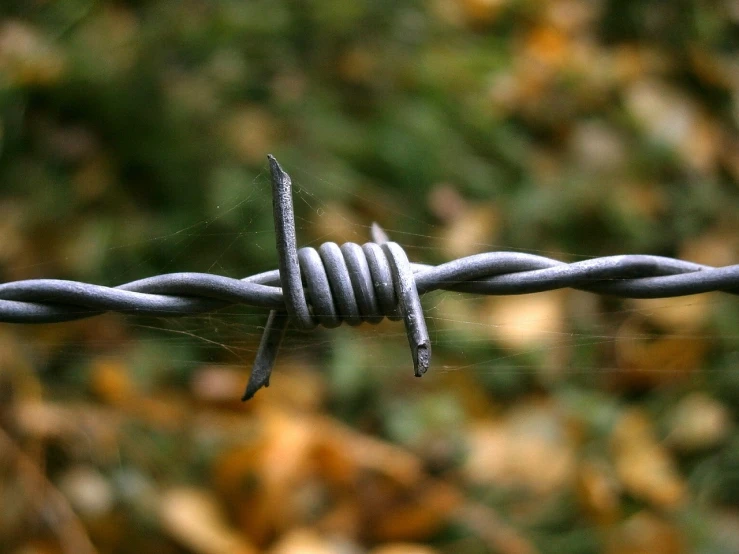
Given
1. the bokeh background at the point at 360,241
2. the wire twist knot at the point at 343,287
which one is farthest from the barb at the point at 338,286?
the bokeh background at the point at 360,241

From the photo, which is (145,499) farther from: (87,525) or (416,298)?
(416,298)

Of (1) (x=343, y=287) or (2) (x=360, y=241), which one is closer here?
(1) (x=343, y=287)

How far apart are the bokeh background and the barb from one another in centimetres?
59

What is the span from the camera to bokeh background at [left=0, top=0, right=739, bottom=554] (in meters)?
1.78

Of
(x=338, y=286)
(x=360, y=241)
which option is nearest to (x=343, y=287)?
(x=338, y=286)

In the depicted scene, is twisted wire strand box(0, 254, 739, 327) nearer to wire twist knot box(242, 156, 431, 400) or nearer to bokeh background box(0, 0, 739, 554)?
wire twist knot box(242, 156, 431, 400)

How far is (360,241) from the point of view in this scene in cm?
179

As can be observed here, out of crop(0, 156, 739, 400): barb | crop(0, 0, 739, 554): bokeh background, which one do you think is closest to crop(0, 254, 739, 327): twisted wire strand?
crop(0, 156, 739, 400): barb

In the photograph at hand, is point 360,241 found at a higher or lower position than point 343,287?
lower

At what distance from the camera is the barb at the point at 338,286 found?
0.64 metres

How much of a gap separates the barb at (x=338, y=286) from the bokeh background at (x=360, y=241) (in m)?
0.59

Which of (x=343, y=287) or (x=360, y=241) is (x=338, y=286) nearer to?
(x=343, y=287)

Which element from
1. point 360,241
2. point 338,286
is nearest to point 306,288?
point 338,286

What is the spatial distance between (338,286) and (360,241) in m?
1.15
